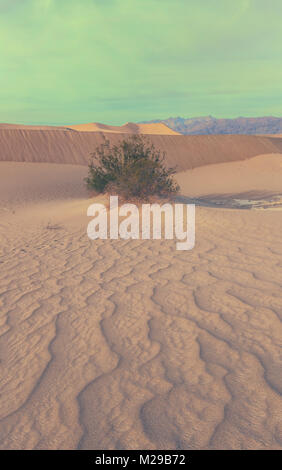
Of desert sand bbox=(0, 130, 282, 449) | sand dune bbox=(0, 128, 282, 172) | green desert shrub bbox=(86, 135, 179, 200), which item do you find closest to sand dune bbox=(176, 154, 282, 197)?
sand dune bbox=(0, 128, 282, 172)

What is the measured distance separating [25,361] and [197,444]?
1.30 m

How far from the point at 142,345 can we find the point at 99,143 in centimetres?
2739

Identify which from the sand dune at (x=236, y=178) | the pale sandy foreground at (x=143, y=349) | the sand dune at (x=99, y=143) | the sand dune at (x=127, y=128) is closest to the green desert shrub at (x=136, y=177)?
the pale sandy foreground at (x=143, y=349)

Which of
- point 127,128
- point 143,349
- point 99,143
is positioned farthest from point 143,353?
point 127,128

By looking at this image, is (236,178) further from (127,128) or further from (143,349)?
(127,128)

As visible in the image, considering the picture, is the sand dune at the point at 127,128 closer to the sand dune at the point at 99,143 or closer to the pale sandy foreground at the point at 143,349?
the sand dune at the point at 99,143

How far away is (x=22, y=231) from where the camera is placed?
311 inches

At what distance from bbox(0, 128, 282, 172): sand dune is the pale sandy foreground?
22.6 metres

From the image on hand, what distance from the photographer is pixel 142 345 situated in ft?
8.39

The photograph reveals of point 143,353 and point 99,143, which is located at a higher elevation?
point 99,143

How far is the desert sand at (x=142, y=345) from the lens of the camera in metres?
Result: 1.76

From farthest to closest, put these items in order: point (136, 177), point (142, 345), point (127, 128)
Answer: point (127, 128)
point (136, 177)
point (142, 345)

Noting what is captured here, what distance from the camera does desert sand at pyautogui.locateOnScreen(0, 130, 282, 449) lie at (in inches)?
69.3

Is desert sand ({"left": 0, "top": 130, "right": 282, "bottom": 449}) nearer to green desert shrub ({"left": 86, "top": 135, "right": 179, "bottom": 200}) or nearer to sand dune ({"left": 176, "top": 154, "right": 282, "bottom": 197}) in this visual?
green desert shrub ({"left": 86, "top": 135, "right": 179, "bottom": 200})
